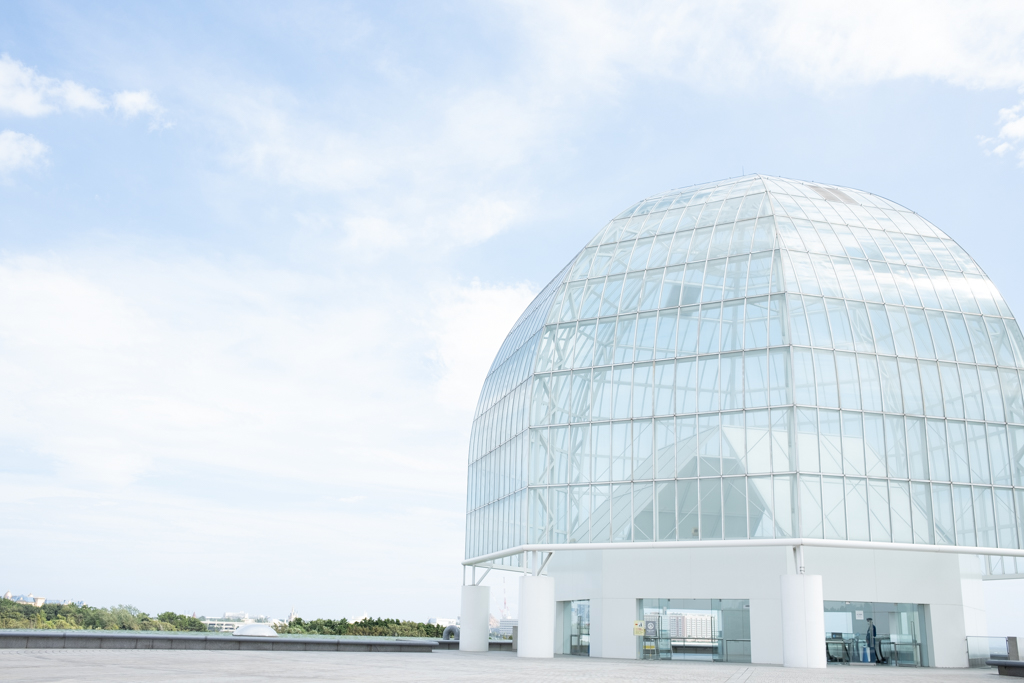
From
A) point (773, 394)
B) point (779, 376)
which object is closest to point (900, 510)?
point (773, 394)

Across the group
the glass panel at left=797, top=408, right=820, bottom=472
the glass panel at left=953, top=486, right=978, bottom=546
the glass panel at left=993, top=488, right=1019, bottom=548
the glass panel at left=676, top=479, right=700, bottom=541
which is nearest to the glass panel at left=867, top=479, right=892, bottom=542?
the glass panel at left=797, top=408, right=820, bottom=472

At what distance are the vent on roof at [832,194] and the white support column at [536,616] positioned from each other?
894 inches

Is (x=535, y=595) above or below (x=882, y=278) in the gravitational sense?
below

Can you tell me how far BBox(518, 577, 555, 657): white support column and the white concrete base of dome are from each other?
45cm

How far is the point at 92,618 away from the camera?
55.2m

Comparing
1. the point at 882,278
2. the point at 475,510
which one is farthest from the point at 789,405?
the point at 475,510

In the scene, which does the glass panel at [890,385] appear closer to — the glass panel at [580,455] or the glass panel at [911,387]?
the glass panel at [911,387]

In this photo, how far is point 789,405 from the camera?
1292 inches

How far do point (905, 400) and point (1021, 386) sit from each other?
638cm

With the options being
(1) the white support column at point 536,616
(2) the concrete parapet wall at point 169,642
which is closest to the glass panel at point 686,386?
(1) the white support column at point 536,616

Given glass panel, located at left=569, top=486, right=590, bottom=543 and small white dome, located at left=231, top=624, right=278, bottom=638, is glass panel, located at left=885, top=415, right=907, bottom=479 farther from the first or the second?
small white dome, located at left=231, top=624, right=278, bottom=638

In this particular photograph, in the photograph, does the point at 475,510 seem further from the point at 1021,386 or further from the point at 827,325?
the point at 1021,386

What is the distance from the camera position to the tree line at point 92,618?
52.2 m

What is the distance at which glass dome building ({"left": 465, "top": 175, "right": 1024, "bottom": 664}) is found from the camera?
33.0m
